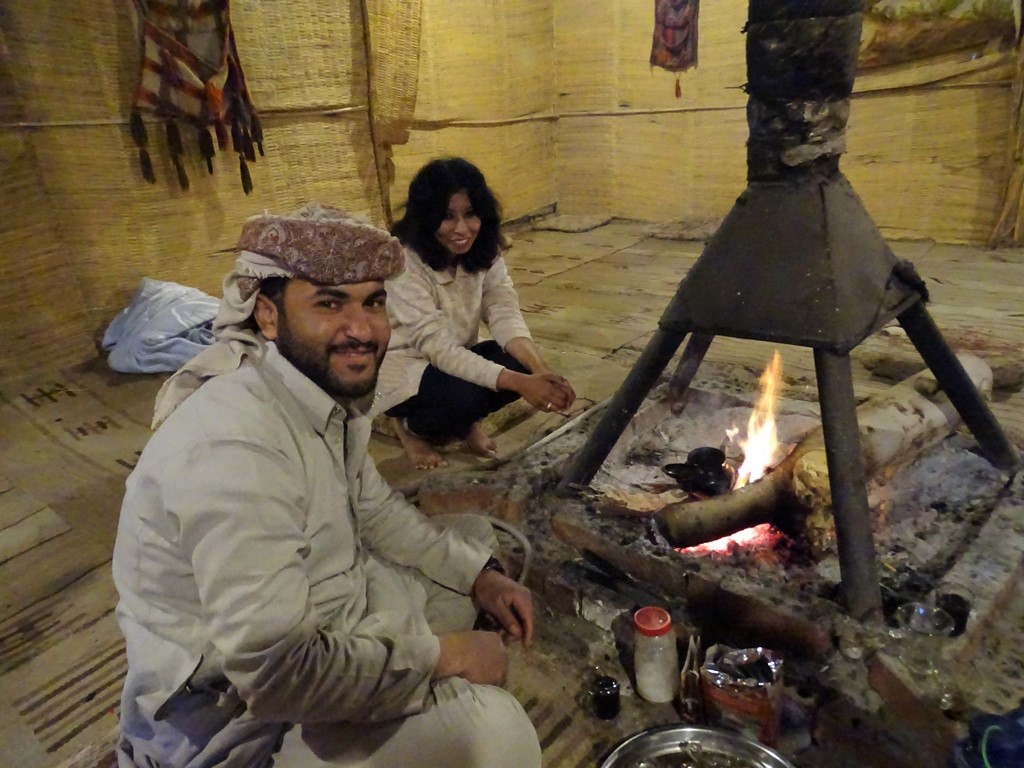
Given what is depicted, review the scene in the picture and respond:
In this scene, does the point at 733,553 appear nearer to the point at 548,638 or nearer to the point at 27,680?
the point at 548,638

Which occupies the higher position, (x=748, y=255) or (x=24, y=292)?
(x=748, y=255)

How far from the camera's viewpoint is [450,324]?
3168 millimetres

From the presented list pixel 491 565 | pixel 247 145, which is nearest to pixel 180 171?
pixel 247 145

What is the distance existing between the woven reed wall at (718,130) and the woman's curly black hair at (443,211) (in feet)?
14.4

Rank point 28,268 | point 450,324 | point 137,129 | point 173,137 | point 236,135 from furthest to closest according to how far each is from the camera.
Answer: point 236,135 → point 173,137 → point 137,129 → point 28,268 → point 450,324

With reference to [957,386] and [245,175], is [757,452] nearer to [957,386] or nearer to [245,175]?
[957,386]

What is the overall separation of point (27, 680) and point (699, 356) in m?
2.55

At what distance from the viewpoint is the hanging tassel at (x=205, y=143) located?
15.2ft

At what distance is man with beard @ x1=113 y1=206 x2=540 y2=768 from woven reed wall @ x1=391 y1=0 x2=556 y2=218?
5250 millimetres

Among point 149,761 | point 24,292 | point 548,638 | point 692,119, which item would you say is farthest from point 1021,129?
point 24,292

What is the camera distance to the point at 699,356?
2.96 metres

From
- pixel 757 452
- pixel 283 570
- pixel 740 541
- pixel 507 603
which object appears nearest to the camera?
pixel 283 570

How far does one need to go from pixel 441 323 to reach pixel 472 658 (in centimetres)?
176

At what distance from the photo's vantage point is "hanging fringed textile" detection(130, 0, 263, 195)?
426 cm
